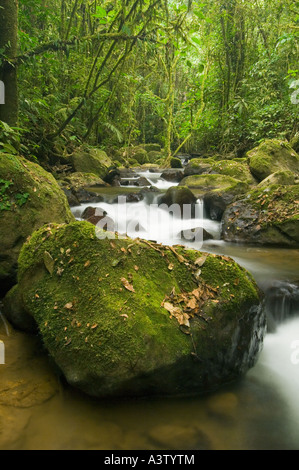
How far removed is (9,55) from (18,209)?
2.58m

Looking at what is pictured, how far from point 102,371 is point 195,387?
741 millimetres

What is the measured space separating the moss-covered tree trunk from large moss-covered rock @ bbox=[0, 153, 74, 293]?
1.22m

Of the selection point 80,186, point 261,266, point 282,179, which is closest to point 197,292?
point 261,266

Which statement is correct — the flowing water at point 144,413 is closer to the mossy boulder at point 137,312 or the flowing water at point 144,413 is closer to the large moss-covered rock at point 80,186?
the mossy boulder at point 137,312

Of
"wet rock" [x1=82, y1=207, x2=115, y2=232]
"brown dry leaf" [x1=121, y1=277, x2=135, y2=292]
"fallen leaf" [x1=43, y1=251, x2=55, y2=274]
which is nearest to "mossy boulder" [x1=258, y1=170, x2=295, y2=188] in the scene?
"wet rock" [x1=82, y1=207, x2=115, y2=232]

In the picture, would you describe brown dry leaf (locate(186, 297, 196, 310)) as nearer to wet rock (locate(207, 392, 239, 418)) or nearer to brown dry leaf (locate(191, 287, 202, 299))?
brown dry leaf (locate(191, 287, 202, 299))

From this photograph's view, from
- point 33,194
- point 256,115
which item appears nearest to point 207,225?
point 33,194

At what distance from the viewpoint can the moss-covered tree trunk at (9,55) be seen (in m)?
4.57

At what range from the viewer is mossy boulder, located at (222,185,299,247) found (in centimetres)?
561

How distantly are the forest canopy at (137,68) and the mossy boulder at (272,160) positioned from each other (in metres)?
1.74

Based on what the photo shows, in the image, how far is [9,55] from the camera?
467 centimetres

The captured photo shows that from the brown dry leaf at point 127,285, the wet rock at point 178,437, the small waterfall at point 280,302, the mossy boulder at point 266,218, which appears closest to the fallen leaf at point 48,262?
the brown dry leaf at point 127,285

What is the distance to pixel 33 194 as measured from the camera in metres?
4.04

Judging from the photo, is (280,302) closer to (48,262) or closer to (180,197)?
(48,262)
